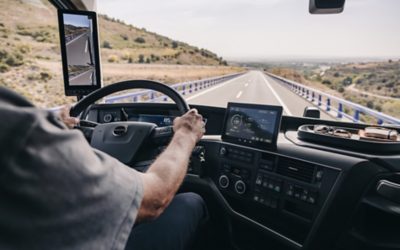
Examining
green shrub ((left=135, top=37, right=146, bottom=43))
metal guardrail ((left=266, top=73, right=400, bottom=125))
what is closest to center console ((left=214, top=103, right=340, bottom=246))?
metal guardrail ((left=266, top=73, right=400, bottom=125))

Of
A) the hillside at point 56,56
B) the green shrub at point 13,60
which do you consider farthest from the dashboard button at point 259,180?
the green shrub at point 13,60

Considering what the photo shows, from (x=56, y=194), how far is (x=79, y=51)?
3.47 meters

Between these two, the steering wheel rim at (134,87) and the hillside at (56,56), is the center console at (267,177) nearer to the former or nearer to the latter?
the steering wheel rim at (134,87)

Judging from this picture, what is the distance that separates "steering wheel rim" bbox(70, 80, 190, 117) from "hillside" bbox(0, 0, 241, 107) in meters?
0.28

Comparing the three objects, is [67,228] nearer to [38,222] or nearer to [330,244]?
[38,222]

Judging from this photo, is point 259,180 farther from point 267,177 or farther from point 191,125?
point 191,125

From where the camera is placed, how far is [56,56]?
425 cm

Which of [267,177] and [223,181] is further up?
[267,177]

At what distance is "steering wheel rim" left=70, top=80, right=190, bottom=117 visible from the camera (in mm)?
1919

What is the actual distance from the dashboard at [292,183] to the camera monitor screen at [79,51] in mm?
2097

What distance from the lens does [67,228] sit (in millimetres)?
736

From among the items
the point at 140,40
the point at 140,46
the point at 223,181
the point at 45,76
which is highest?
the point at 140,40

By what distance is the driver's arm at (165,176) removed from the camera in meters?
0.97

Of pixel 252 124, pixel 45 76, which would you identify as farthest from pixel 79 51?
pixel 45 76
